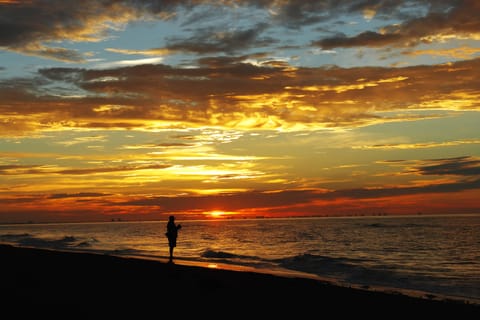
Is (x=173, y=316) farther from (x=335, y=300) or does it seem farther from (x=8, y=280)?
(x=8, y=280)

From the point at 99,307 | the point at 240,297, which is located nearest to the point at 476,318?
the point at 240,297

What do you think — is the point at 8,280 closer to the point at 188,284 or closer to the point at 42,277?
the point at 42,277

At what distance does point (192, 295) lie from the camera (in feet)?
47.4

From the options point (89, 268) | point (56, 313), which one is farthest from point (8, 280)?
point (56, 313)

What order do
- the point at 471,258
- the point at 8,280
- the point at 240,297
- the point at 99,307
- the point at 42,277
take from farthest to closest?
the point at 471,258
the point at 42,277
the point at 8,280
the point at 240,297
the point at 99,307

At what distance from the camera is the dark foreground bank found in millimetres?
12547

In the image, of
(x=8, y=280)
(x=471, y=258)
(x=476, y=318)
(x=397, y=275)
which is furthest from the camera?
(x=471, y=258)

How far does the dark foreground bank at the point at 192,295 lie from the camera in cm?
1255

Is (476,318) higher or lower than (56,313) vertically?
lower

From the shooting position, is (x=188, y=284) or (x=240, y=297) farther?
(x=188, y=284)

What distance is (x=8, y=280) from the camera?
1659cm

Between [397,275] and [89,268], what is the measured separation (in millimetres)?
17430

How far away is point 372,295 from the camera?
55.8ft

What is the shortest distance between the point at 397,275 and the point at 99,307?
2195 centimetres
